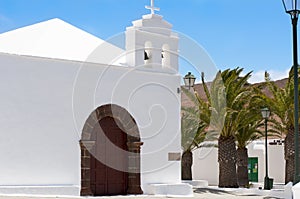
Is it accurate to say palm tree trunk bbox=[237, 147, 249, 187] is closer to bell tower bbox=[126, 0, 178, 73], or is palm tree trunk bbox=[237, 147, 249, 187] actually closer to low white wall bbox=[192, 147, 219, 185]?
low white wall bbox=[192, 147, 219, 185]

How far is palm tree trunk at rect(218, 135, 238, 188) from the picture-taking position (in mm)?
21547

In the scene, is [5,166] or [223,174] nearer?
[5,166]

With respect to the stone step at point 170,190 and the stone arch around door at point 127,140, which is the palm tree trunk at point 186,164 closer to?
the stone step at point 170,190

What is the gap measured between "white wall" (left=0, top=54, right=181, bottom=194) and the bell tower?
1.32 ft

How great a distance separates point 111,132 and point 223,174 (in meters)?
7.97

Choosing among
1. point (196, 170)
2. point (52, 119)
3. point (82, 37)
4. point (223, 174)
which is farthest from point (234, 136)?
point (52, 119)

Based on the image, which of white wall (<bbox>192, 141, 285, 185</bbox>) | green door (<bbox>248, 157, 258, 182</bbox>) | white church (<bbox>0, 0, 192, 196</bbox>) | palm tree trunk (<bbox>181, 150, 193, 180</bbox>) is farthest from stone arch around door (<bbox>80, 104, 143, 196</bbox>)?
green door (<bbox>248, 157, 258, 182</bbox>)

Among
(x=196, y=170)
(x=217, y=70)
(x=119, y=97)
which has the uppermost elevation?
(x=217, y=70)

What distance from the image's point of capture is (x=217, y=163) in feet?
88.7

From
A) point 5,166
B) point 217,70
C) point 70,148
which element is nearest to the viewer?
point 5,166

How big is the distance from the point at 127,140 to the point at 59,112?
2377 millimetres

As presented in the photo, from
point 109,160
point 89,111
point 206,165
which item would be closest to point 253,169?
point 206,165

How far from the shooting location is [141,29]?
15.7 meters

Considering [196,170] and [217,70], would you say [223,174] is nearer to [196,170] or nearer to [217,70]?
[217,70]
